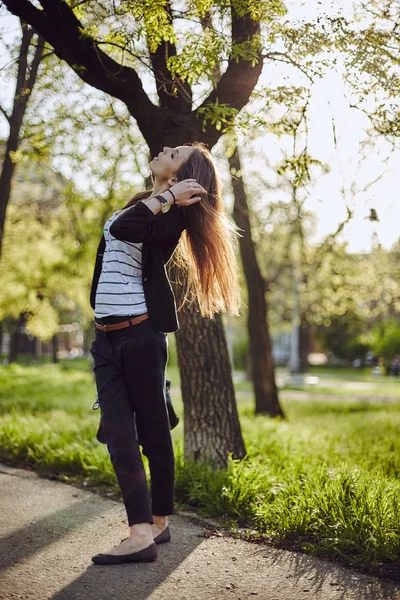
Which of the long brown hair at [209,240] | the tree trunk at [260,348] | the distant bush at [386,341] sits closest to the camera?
the long brown hair at [209,240]

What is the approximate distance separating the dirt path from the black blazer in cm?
126

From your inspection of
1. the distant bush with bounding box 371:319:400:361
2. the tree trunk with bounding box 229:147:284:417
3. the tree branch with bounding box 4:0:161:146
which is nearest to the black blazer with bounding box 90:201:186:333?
the tree branch with bounding box 4:0:161:146

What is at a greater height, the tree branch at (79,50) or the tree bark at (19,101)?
the tree bark at (19,101)

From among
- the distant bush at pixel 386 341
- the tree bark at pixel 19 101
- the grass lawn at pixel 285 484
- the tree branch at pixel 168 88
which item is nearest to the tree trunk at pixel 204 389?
the grass lawn at pixel 285 484

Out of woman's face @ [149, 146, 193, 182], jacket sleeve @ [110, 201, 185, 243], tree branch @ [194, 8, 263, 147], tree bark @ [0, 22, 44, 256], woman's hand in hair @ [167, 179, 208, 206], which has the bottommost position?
jacket sleeve @ [110, 201, 185, 243]

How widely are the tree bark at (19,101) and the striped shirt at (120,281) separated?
4.23 meters

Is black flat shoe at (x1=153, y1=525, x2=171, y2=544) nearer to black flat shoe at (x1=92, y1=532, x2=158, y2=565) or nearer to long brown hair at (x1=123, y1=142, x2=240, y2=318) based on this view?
black flat shoe at (x1=92, y1=532, x2=158, y2=565)

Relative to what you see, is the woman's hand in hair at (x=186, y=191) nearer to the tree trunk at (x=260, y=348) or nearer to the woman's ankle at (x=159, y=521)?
the woman's ankle at (x=159, y=521)

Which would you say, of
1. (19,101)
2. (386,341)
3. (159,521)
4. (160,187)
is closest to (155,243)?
(160,187)

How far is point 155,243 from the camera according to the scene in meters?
3.54

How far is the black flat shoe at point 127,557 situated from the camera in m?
3.29

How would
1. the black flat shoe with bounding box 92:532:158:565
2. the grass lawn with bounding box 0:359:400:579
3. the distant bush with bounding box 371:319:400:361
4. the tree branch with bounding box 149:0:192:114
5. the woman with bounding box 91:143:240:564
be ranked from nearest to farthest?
the black flat shoe with bounding box 92:532:158:565
the woman with bounding box 91:143:240:564
the grass lawn with bounding box 0:359:400:579
the tree branch with bounding box 149:0:192:114
the distant bush with bounding box 371:319:400:361

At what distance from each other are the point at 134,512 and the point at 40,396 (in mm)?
10383

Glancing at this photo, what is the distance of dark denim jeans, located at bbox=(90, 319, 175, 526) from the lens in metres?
3.42
